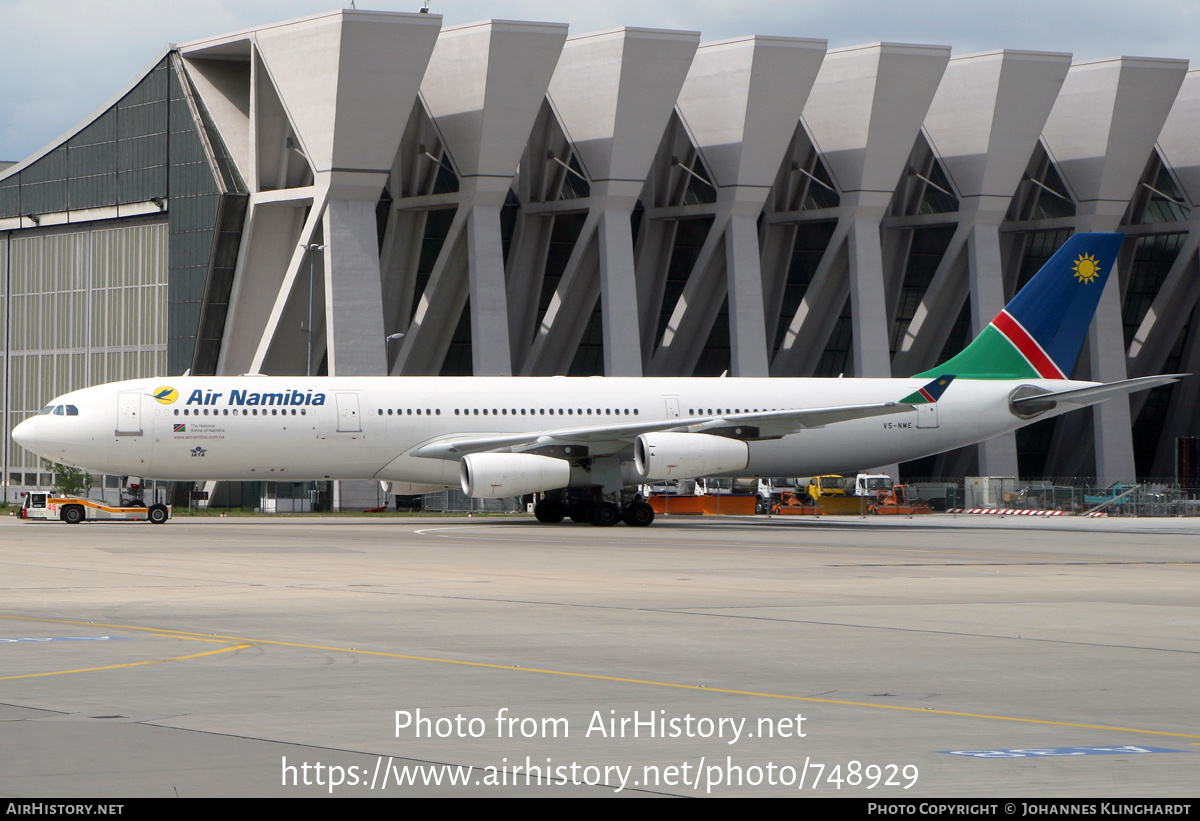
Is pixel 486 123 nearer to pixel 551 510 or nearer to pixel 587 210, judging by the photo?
pixel 587 210

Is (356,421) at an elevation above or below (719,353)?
below

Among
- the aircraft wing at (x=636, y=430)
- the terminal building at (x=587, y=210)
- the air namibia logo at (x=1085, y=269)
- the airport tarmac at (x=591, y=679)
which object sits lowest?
the airport tarmac at (x=591, y=679)

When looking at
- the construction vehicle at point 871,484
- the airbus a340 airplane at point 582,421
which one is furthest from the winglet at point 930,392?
the construction vehicle at point 871,484

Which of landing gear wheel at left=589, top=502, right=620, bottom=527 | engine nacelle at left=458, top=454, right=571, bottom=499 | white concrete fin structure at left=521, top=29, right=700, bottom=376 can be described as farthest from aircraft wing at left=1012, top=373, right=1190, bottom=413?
white concrete fin structure at left=521, top=29, right=700, bottom=376

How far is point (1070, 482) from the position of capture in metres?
75.1

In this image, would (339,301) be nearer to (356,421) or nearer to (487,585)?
(356,421)

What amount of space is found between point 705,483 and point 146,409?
112 feet

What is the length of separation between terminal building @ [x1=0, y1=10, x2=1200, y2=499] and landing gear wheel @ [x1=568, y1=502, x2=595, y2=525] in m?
17.6

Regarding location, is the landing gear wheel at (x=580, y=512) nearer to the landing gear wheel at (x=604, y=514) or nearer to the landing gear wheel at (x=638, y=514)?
the landing gear wheel at (x=604, y=514)

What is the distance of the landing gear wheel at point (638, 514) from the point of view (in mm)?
41000

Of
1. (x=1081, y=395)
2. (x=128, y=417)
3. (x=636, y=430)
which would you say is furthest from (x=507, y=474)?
(x=1081, y=395)

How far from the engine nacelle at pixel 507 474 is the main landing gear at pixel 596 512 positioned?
240 cm

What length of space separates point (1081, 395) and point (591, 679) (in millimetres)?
34383

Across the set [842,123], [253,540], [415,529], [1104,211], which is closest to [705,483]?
[842,123]
